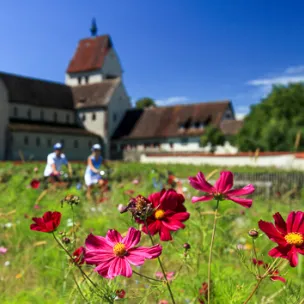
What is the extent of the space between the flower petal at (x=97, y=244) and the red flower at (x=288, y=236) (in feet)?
1.21

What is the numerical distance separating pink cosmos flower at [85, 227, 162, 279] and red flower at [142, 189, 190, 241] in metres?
0.15

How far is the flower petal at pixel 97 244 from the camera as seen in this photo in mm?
1048

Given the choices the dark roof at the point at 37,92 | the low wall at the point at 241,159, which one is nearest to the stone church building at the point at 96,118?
the dark roof at the point at 37,92

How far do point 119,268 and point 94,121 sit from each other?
1731 inches

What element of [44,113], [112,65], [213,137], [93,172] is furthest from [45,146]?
[93,172]

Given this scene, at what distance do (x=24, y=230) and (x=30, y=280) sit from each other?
456 millimetres

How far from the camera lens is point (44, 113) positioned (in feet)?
144

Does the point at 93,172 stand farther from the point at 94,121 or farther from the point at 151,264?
the point at 94,121

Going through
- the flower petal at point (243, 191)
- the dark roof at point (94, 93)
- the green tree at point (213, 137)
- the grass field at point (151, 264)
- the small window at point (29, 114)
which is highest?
the dark roof at point (94, 93)

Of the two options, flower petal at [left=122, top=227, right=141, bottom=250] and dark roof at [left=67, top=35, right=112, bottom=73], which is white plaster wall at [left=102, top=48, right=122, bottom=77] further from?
flower petal at [left=122, top=227, right=141, bottom=250]

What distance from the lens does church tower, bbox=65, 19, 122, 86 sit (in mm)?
50156

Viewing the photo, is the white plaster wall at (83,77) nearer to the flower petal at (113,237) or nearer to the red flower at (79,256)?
the red flower at (79,256)

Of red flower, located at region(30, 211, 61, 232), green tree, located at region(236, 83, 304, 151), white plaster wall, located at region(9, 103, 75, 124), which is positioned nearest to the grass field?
red flower, located at region(30, 211, 61, 232)

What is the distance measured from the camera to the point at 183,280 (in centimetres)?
205
